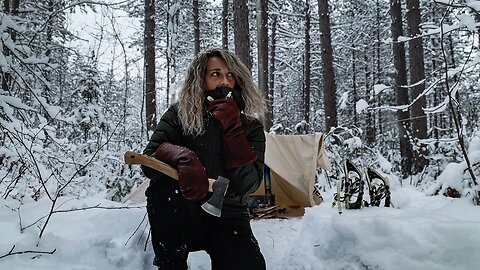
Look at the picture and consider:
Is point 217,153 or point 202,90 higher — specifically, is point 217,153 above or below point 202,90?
below

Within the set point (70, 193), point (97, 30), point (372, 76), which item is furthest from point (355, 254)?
point (372, 76)

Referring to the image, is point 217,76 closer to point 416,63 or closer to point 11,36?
point 11,36

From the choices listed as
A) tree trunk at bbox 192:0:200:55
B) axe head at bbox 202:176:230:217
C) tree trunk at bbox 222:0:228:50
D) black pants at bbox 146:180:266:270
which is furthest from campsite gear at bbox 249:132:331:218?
tree trunk at bbox 222:0:228:50

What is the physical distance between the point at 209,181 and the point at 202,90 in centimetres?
68

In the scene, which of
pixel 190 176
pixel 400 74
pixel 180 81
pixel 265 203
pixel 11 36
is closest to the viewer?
pixel 190 176

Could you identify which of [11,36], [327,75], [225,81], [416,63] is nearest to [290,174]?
[225,81]

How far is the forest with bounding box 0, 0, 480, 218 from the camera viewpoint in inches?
130

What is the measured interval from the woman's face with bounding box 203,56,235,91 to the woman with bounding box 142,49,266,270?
0.05 feet

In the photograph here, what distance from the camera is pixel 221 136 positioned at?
2393 millimetres

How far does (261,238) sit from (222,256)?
1456 millimetres

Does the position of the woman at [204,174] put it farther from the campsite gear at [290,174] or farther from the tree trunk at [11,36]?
the campsite gear at [290,174]

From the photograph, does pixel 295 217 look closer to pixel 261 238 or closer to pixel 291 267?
pixel 261 238

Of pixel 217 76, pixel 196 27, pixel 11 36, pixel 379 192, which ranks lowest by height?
pixel 379 192

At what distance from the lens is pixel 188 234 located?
2244 millimetres
